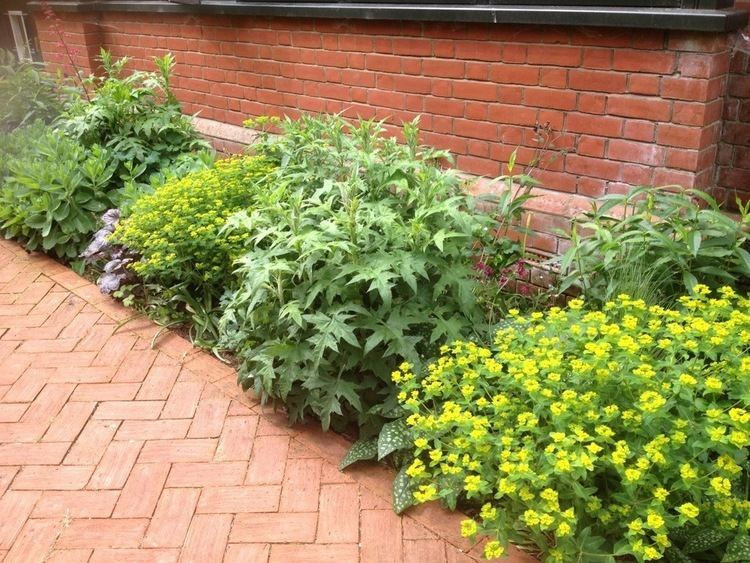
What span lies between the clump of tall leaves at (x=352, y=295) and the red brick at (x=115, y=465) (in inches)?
22.8

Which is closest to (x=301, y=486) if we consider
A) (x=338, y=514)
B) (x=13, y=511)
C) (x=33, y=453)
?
(x=338, y=514)

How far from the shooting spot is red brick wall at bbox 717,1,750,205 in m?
3.09

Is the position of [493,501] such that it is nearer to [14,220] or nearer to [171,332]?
[171,332]

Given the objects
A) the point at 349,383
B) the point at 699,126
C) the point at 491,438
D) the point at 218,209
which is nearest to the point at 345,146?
the point at 218,209

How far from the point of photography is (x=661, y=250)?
296cm

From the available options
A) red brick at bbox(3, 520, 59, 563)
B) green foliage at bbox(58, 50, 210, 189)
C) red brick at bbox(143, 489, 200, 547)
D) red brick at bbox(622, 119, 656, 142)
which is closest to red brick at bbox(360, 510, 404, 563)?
red brick at bbox(143, 489, 200, 547)

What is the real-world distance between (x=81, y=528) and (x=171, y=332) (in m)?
1.53

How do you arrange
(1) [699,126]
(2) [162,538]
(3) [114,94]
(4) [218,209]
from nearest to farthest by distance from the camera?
(2) [162,538] → (1) [699,126] → (4) [218,209] → (3) [114,94]

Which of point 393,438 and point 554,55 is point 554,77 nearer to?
point 554,55

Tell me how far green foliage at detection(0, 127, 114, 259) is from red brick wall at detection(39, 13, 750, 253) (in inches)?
52.2

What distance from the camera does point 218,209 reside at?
394cm

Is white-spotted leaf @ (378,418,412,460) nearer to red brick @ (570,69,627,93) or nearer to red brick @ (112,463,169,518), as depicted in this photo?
red brick @ (112,463,169,518)

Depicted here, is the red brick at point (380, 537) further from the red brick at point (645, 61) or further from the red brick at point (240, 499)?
the red brick at point (645, 61)

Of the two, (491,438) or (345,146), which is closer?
(491,438)
